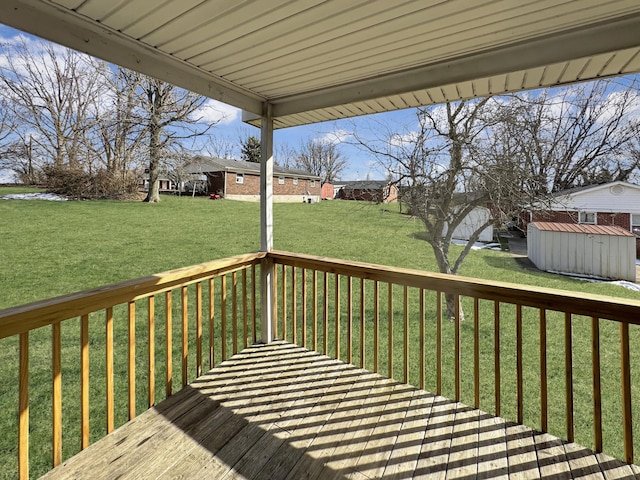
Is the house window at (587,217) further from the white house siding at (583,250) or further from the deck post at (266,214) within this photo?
the deck post at (266,214)

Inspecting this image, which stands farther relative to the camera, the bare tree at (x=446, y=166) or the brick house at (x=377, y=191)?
the brick house at (x=377, y=191)

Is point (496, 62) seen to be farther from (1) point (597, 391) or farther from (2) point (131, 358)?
(2) point (131, 358)

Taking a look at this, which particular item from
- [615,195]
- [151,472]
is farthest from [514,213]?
[151,472]

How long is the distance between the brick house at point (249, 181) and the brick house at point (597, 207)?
28.8 feet

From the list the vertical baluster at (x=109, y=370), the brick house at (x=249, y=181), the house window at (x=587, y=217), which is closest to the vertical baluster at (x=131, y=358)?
the vertical baluster at (x=109, y=370)

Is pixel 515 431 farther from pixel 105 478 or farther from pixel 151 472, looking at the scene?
pixel 105 478

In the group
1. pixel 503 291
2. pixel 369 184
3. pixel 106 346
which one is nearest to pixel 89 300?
pixel 106 346

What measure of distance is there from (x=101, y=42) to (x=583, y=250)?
5.16m

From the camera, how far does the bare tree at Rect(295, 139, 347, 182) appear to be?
24.9 ft

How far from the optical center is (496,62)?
1.89 metres

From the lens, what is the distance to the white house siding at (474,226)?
4569mm

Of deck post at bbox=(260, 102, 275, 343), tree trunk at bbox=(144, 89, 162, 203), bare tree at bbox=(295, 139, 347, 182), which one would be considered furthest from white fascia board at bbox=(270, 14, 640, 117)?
tree trunk at bbox=(144, 89, 162, 203)

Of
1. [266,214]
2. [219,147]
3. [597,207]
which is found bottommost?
[266,214]

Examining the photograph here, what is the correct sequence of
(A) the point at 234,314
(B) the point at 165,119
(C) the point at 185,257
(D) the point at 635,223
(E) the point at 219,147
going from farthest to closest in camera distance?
(E) the point at 219,147 → (B) the point at 165,119 → (C) the point at 185,257 → (D) the point at 635,223 → (A) the point at 234,314
